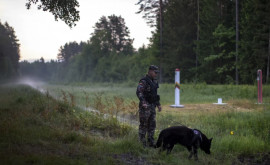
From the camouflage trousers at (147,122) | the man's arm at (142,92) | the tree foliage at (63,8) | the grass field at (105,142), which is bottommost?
the grass field at (105,142)

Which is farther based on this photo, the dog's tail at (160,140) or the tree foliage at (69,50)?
the tree foliage at (69,50)

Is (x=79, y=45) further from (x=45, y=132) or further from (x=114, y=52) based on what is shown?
(x=45, y=132)

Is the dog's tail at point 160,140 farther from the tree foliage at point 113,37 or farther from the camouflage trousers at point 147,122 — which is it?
the tree foliage at point 113,37

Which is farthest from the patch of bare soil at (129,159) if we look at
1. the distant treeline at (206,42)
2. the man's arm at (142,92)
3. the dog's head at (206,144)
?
the distant treeline at (206,42)

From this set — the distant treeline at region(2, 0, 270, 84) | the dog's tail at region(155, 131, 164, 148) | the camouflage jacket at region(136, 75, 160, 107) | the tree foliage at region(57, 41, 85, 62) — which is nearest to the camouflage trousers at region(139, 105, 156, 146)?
the camouflage jacket at region(136, 75, 160, 107)

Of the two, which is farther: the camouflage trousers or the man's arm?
the camouflage trousers

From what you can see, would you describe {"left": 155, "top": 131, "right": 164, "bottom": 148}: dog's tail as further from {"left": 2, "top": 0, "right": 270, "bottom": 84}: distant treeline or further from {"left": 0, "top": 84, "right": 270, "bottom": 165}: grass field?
{"left": 2, "top": 0, "right": 270, "bottom": 84}: distant treeline

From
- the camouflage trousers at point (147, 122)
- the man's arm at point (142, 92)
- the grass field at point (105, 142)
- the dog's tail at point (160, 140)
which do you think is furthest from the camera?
the camouflage trousers at point (147, 122)

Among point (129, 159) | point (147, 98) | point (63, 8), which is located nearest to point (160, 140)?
point (129, 159)

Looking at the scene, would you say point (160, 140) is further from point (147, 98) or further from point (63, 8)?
point (63, 8)

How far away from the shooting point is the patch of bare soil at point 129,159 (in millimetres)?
5703

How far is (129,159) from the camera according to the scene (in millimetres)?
5984

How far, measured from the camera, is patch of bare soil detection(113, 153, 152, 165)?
570 cm

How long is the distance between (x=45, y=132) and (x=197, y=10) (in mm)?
33853
